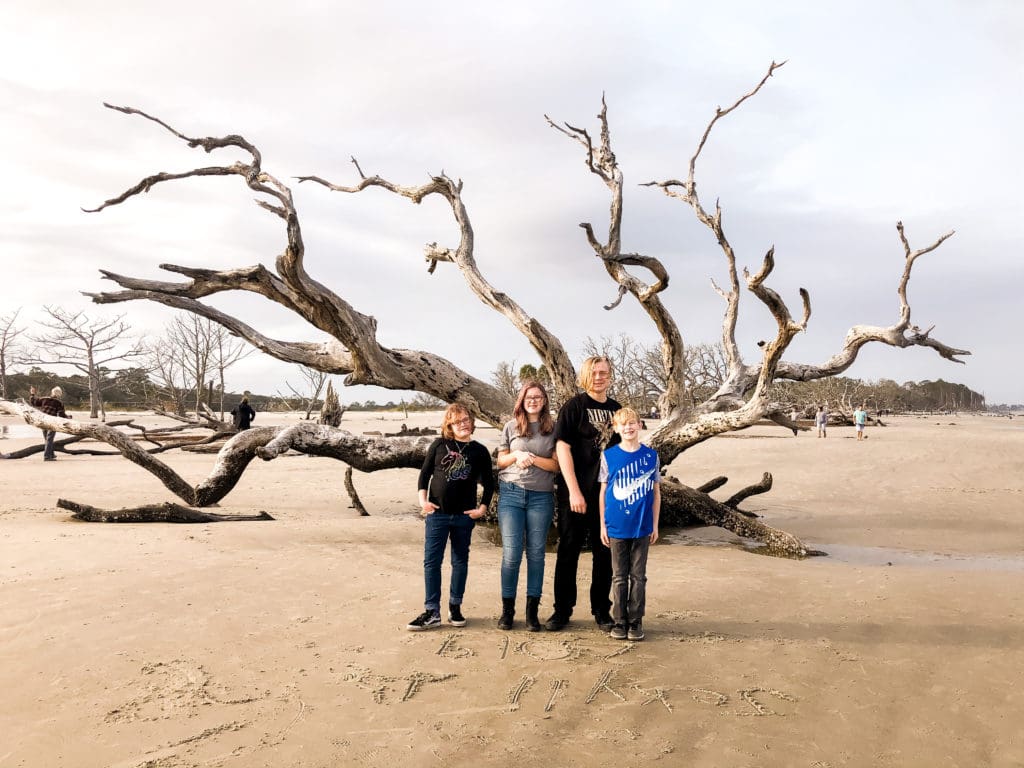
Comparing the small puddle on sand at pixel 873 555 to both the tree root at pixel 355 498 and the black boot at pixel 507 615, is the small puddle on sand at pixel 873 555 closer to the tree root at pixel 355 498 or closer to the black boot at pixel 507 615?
the tree root at pixel 355 498

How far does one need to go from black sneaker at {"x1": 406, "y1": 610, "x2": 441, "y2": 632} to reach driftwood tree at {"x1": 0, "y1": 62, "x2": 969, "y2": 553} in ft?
13.8

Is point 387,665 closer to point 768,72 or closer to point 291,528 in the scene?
point 291,528

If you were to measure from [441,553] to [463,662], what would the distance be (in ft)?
2.92

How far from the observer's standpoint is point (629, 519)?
4.32 meters

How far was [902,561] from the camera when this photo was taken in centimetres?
760

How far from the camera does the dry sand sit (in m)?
2.98

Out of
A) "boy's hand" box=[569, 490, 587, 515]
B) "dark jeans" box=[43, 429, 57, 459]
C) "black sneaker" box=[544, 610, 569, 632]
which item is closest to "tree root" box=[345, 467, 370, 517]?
"black sneaker" box=[544, 610, 569, 632]

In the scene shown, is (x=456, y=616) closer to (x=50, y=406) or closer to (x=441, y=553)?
(x=441, y=553)

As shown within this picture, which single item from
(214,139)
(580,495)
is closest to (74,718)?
(580,495)

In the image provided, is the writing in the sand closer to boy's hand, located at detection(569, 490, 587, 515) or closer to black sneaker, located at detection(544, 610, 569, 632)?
black sneaker, located at detection(544, 610, 569, 632)

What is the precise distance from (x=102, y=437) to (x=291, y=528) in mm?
3384

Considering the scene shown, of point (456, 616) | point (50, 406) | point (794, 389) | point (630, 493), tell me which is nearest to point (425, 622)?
point (456, 616)

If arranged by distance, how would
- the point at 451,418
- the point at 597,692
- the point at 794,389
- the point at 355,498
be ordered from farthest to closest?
the point at 794,389 < the point at 355,498 < the point at 451,418 < the point at 597,692

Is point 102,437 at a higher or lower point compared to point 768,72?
lower
